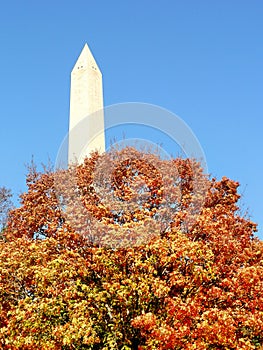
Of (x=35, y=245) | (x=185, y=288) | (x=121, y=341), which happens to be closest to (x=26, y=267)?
(x=35, y=245)

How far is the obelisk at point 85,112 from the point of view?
29084 mm

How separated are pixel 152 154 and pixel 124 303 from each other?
8.36 metres

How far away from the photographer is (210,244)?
58.1 ft

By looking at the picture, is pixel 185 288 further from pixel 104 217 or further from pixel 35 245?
pixel 35 245

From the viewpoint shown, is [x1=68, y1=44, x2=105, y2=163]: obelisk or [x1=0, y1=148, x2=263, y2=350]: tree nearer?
[x1=0, y1=148, x2=263, y2=350]: tree

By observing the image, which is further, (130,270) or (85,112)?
(85,112)

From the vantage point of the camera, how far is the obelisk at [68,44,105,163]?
2908 cm

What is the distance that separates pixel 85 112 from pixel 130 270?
15.7 m

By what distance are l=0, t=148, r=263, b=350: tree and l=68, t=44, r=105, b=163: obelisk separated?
26.9ft

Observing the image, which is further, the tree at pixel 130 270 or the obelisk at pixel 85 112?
the obelisk at pixel 85 112

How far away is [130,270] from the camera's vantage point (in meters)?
16.1

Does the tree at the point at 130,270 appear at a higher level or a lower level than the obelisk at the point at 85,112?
lower

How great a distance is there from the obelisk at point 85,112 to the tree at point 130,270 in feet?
26.9

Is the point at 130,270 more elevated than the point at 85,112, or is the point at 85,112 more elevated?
the point at 85,112
